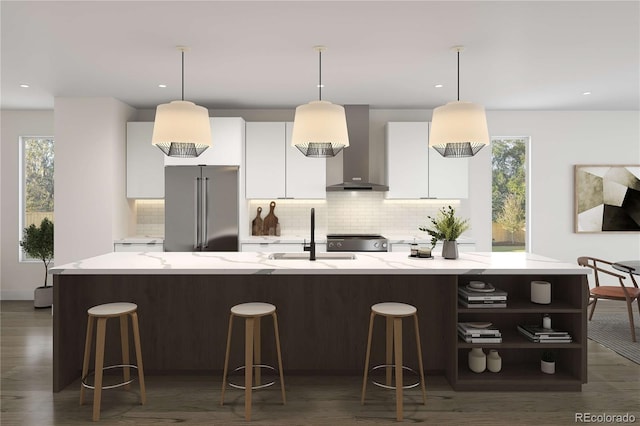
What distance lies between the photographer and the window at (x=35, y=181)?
6773mm

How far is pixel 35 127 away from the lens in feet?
22.0

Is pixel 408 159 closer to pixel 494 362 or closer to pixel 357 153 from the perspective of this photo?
pixel 357 153

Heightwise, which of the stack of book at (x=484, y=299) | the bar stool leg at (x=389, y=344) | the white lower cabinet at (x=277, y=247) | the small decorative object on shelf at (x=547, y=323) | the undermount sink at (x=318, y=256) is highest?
the undermount sink at (x=318, y=256)

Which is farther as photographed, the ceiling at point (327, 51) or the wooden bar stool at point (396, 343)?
the ceiling at point (327, 51)

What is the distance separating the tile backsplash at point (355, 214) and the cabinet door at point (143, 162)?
1.47 m

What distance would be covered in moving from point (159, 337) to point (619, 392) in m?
3.40

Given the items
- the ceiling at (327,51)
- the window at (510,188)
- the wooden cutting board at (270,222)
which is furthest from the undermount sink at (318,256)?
the window at (510,188)

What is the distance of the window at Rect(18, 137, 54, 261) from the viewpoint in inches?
267

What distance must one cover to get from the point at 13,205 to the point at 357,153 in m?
4.98

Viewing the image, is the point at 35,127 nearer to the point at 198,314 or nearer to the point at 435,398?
the point at 198,314

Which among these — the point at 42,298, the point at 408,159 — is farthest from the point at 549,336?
the point at 42,298

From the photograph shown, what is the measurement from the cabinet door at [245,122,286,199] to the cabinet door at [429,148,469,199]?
1960 millimetres

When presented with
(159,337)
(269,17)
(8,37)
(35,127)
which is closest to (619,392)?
(159,337)

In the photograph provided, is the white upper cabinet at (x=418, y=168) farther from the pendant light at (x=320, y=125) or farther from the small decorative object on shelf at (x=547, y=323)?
the small decorative object on shelf at (x=547, y=323)
